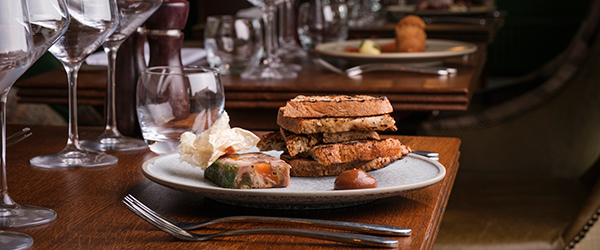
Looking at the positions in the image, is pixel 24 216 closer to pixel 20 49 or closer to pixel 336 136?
pixel 20 49

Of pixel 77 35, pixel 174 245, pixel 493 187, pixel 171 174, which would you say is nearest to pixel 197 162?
pixel 171 174

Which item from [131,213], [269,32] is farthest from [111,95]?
[269,32]

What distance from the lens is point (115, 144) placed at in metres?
0.90

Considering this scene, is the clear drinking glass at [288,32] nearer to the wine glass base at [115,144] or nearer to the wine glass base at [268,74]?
the wine glass base at [268,74]

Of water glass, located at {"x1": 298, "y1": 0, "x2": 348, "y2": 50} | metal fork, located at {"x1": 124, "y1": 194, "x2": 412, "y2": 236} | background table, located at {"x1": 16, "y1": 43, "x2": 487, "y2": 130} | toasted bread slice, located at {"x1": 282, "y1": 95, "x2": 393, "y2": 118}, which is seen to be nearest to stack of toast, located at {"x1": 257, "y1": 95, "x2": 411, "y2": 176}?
toasted bread slice, located at {"x1": 282, "y1": 95, "x2": 393, "y2": 118}

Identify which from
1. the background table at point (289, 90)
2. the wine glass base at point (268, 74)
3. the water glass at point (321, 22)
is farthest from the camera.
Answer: the water glass at point (321, 22)

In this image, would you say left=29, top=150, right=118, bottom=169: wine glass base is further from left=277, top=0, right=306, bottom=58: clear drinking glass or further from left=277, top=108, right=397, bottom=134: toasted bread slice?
left=277, top=0, right=306, bottom=58: clear drinking glass

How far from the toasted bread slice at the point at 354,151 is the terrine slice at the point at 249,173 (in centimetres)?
6

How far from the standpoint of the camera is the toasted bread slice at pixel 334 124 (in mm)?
648

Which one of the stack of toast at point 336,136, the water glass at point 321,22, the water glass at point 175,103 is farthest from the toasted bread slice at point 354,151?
the water glass at point 321,22

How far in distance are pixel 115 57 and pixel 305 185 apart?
1.48 ft

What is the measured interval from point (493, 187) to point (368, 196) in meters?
1.11

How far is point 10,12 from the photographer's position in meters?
0.46

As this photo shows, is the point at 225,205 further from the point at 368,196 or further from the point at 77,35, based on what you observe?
the point at 77,35
